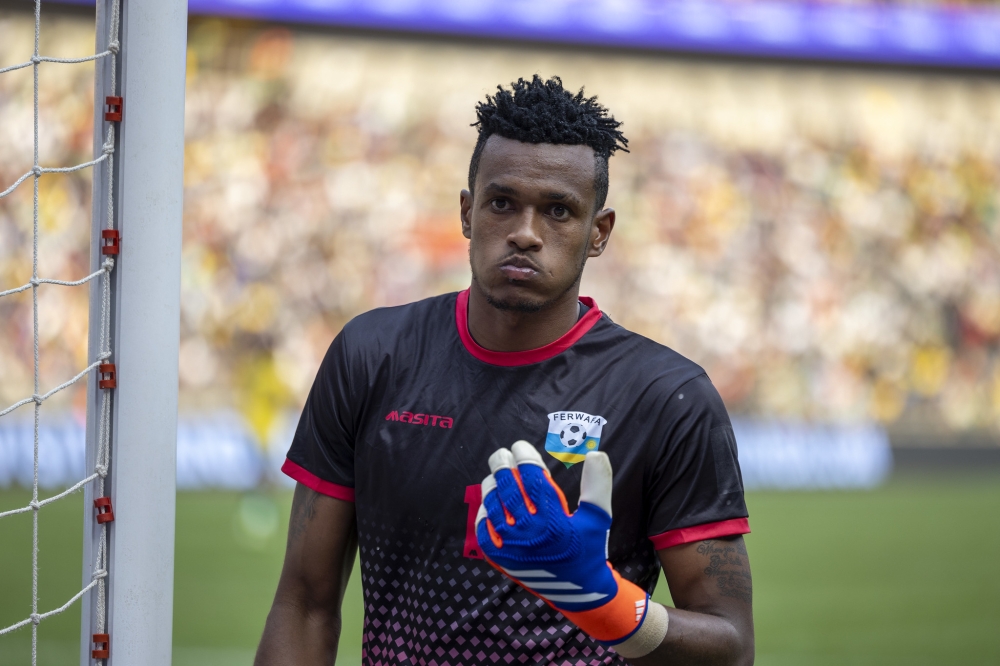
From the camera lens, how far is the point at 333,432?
79.0 inches

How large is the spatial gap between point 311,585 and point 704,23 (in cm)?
958

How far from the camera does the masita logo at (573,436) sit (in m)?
1.86

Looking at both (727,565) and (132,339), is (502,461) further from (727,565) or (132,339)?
(132,339)

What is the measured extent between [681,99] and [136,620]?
994 cm

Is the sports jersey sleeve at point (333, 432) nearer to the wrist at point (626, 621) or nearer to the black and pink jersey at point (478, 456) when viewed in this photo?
the black and pink jersey at point (478, 456)

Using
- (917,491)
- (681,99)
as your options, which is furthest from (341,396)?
(681,99)

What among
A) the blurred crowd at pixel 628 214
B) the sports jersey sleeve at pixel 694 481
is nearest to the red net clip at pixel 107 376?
the sports jersey sleeve at pixel 694 481

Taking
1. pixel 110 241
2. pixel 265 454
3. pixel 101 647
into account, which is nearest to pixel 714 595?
pixel 101 647

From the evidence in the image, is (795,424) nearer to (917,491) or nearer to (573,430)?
(917,491)

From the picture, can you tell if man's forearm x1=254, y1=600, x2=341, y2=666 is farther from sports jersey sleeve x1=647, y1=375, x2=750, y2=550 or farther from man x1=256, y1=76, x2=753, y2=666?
sports jersey sleeve x1=647, y1=375, x2=750, y2=550

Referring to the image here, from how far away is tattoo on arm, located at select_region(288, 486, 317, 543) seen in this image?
2.02 meters

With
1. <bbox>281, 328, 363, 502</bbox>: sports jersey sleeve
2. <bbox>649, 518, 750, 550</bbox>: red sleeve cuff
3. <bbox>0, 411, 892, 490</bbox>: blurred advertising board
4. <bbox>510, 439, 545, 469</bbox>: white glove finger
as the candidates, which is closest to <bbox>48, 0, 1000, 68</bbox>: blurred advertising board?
<bbox>0, 411, 892, 490</bbox>: blurred advertising board

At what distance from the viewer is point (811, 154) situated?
1123 centimetres

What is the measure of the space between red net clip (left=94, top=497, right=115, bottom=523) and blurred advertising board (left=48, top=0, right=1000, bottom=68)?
8538 millimetres
